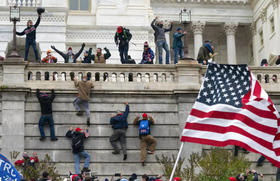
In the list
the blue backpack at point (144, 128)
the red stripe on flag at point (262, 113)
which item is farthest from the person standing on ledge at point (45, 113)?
the red stripe on flag at point (262, 113)

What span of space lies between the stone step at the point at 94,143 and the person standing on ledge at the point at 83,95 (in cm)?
84

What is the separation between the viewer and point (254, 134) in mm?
→ 22797

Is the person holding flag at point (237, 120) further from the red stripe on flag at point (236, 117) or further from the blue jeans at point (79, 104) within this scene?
the blue jeans at point (79, 104)

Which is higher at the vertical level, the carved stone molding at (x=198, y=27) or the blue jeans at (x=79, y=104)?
the carved stone molding at (x=198, y=27)

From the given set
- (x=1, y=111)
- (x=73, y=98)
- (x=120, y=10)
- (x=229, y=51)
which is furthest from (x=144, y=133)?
(x=229, y=51)

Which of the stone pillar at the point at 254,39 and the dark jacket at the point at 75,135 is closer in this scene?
the dark jacket at the point at 75,135

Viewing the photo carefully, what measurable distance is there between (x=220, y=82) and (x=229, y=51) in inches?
1798

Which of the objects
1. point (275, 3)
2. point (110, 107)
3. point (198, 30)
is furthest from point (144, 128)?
point (198, 30)

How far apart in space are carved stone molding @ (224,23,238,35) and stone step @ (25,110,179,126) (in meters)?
41.3

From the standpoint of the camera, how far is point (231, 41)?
70688 millimetres

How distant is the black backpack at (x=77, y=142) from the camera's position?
96.9 ft

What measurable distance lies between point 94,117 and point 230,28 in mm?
42499

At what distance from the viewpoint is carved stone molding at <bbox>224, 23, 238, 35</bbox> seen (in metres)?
71.4

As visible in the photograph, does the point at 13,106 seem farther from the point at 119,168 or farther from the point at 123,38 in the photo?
the point at 123,38
